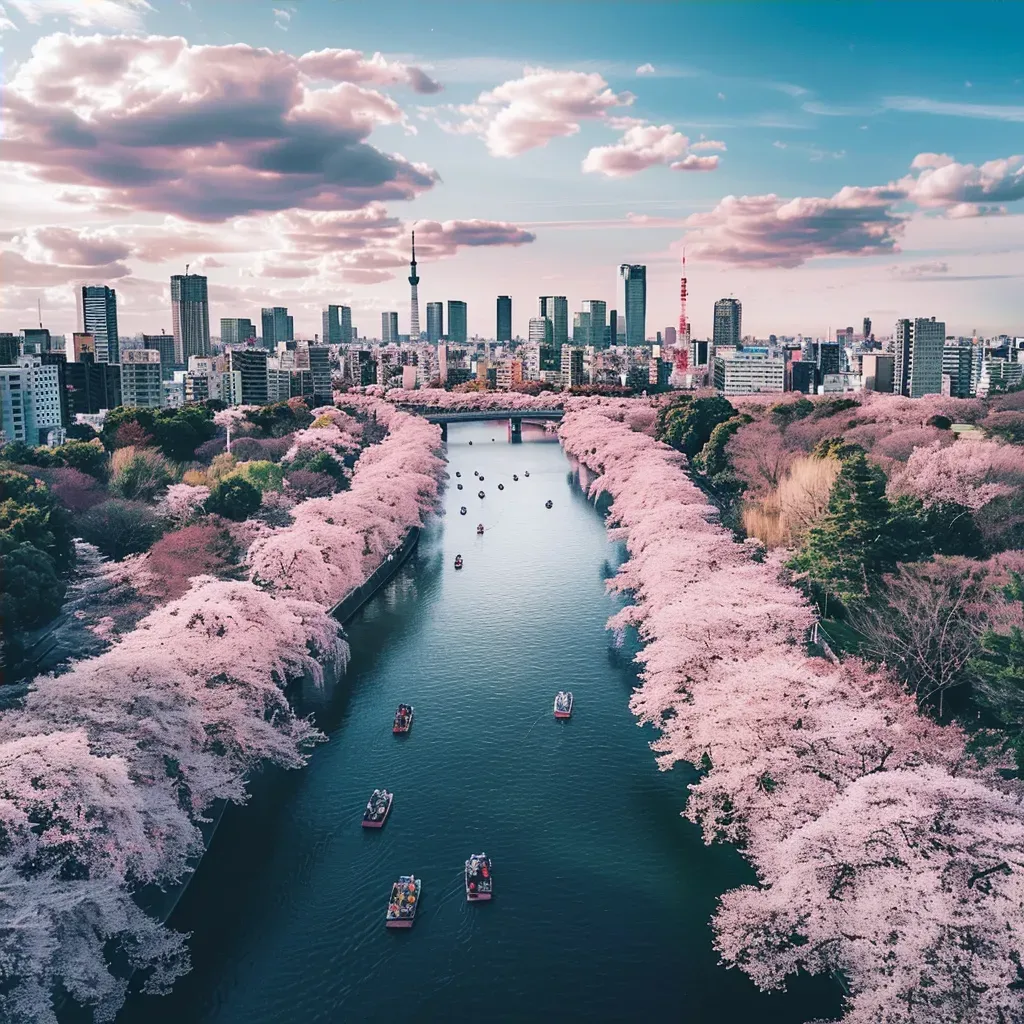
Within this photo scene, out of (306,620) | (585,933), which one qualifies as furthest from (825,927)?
(306,620)

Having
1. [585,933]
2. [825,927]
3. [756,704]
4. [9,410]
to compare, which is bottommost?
[585,933]

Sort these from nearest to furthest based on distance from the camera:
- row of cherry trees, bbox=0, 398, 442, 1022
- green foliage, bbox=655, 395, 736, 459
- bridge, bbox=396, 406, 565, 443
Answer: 1. row of cherry trees, bbox=0, 398, 442, 1022
2. green foliage, bbox=655, 395, 736, 459
3. bridge, bbox=396, 406, 565, 443

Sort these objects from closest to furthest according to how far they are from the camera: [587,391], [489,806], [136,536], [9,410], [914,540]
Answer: [489,806] < [914,540] < [136,536] < [9,410] < [587,391]

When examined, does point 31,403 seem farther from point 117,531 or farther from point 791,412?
point 791,412

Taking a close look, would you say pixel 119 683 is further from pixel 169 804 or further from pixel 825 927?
pixel 825 927

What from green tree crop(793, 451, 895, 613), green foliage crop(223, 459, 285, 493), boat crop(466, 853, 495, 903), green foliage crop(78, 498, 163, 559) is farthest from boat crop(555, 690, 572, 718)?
green foliage crop(223, 459, 285, 493)

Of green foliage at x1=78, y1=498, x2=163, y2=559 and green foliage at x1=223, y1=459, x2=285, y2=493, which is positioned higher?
green foliage at x1=223, y1=459, x2=285, y2=493

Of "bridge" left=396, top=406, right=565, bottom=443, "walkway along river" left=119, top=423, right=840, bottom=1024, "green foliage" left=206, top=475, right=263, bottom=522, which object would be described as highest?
"bridge" left=396, top=406, right=565, bottom=443

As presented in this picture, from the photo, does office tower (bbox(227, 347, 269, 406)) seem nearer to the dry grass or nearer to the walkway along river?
the dry grass
